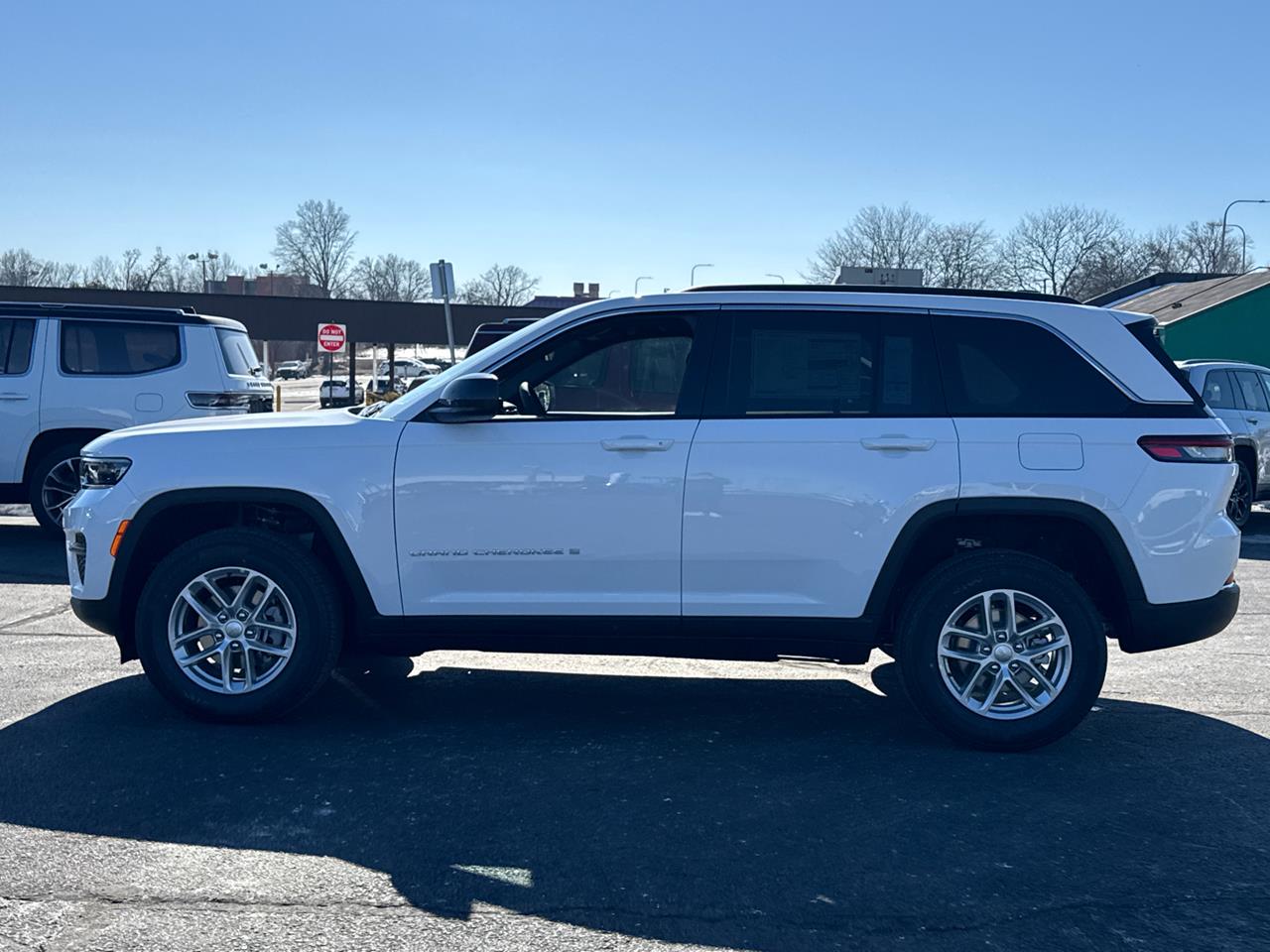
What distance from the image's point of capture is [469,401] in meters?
5.20

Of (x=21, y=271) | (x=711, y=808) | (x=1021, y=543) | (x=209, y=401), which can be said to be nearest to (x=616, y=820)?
(x=711, y=808)

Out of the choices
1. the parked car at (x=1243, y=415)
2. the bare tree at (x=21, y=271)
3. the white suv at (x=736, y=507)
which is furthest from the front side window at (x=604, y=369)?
the bare tree at (x=21, y=271)

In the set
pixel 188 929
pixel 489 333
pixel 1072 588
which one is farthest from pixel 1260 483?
pixel 188 929

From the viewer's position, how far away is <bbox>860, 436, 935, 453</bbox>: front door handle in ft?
17.3

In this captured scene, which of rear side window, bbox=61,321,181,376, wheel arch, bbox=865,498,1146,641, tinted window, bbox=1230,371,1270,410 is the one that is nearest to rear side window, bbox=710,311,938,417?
wheel arch, bbox=865,498,1146,641

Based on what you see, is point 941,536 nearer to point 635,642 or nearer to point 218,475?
point 635,642

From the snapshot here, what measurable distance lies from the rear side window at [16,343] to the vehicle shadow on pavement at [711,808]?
600 centimetres

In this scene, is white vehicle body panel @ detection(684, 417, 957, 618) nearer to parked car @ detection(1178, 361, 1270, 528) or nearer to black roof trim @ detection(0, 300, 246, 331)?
black roof trim @ detection(0, 300, 246, 331)

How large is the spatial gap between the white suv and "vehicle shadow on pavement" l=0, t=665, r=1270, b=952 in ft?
1.25

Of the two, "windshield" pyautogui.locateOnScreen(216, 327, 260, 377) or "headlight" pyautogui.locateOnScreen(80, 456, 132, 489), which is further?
"windshield" pyautogui.locateOnScreen(216, 327, 260, 377)

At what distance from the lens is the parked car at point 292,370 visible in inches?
4569

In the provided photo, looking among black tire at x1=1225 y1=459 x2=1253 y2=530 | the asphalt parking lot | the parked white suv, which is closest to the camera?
the asphalt parking lot

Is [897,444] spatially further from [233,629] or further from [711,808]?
[233,629]

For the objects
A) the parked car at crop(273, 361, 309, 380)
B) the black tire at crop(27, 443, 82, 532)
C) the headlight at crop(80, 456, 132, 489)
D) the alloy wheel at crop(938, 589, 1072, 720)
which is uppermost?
the parked car at crop(273, 361, 309, 380)
